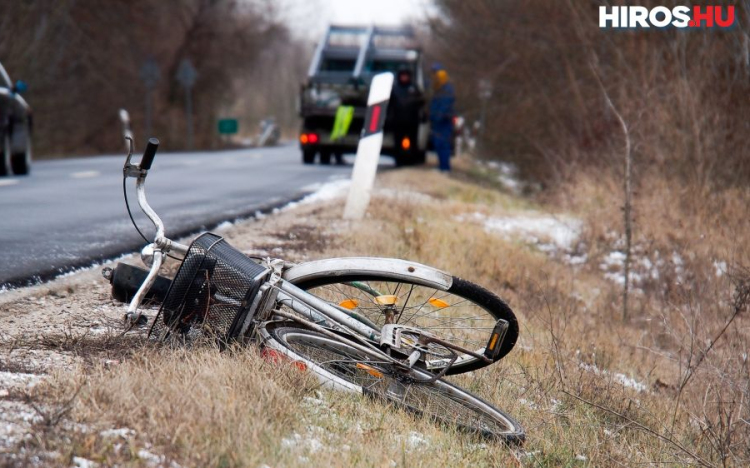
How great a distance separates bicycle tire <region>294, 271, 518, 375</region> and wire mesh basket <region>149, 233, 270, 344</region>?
14.3 inches

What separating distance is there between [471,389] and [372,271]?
3.45ft

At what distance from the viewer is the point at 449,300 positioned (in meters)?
4.37

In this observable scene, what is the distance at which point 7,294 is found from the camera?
5770 millimetres

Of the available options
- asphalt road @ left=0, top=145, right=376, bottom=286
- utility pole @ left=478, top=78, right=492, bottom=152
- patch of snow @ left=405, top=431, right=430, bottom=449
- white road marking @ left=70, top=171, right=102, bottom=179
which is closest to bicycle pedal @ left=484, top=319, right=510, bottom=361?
patch of snow @ left=405, top=431, right=430, bottom=449

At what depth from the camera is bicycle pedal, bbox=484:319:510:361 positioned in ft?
14.2

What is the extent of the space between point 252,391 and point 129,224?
19.9 feet

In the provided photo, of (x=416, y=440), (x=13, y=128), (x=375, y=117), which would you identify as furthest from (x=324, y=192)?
(x=416, y=440)

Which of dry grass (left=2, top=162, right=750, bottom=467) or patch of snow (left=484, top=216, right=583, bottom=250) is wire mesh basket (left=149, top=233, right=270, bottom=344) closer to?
dry grass (left=2, top=162, right=750, bottom=467)

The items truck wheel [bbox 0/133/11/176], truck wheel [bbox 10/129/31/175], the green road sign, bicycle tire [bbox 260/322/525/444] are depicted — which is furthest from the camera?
the green road sign

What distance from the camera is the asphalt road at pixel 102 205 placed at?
24.4ft

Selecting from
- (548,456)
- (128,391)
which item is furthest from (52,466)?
(548,456)

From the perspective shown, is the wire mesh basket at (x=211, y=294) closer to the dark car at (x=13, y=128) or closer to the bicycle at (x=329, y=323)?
the bicycle at (x=329, y=323)

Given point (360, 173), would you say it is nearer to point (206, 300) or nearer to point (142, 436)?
point (206, 300)

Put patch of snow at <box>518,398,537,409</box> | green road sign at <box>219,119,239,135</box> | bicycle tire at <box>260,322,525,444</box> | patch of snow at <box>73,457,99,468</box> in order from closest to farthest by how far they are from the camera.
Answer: patch of snow at <box>73,457,99,468</box>, bicycle tire at <box>260,322,525,444</box>, patch of snow at <box>518,398,537,409</box>, green road sign at <box>219,119,239,135</box>
